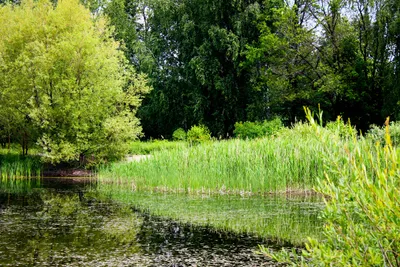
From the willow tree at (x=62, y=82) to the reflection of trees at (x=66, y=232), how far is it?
32.2ft

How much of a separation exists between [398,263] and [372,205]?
0.49 meters

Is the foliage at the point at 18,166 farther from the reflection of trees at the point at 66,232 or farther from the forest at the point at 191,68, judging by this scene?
the reflection of trees at the point at 66,232

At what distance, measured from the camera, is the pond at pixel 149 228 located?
6633 millimetres

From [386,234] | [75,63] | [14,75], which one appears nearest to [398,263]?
[386,234]

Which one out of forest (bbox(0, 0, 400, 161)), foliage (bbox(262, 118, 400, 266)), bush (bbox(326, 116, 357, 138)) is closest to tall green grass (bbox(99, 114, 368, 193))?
bush (bbox(326, 116, 357, 138))

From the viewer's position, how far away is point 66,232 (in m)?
8.34

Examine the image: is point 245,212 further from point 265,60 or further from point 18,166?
point 265,60

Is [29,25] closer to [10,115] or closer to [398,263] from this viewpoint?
[10,115]

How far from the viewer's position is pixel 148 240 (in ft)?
25.3

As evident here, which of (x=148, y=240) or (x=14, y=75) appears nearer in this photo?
(x=148, y=240)

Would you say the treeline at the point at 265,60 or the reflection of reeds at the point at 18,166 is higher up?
the treeline at the point at 265,60

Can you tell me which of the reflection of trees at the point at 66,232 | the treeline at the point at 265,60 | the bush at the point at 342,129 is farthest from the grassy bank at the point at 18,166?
the bush at the point at 342,129

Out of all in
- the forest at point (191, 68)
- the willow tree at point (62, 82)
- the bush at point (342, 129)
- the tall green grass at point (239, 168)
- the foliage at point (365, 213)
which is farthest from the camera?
the forest at point (191, 68)

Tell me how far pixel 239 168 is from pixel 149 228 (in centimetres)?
583
